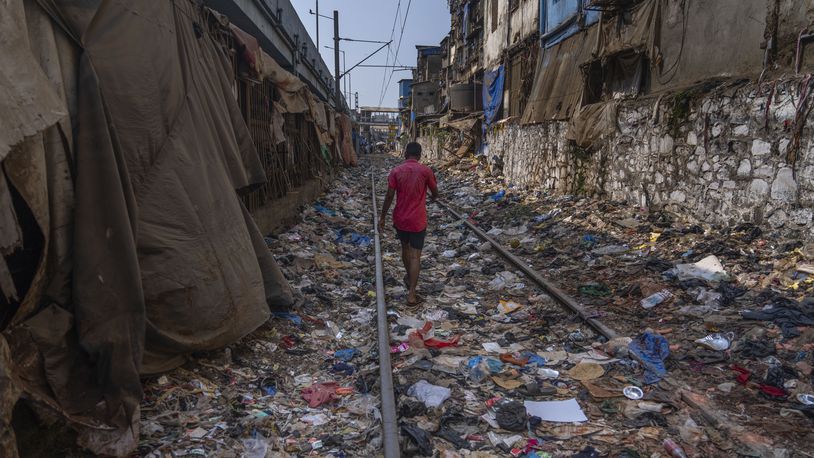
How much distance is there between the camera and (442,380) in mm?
4160

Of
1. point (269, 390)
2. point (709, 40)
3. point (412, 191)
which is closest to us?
point (269, 390)

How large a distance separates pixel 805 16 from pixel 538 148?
29.0 ft

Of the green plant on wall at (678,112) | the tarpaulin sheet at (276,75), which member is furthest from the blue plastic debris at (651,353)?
the tarpaulin sheet at (276,75)

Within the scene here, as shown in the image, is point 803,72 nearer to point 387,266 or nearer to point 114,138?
point 387,266

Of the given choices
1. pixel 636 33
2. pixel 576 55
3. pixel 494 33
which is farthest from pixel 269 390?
pixel 494 33

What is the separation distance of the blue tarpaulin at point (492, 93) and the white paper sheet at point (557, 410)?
18.0m

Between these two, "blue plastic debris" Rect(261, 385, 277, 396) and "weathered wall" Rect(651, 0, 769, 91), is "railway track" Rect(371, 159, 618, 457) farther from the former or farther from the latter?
"weathered wall" Rect(651, 0, 769, 91)

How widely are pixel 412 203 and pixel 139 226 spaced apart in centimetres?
339

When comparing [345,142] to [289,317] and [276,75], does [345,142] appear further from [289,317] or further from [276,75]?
[289,317]

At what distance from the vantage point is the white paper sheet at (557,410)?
3.58m

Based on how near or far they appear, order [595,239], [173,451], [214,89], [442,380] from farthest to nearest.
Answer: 1. [595,239]
2. [214,89]
3. [442,380]
4. [173,451]

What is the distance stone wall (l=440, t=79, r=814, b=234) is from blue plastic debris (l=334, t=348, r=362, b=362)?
Result: 17.1 ft

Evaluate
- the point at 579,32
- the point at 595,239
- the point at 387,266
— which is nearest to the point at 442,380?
the point at 387,266

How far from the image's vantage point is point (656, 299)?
5699 mm
